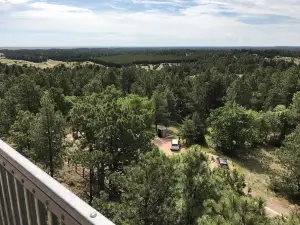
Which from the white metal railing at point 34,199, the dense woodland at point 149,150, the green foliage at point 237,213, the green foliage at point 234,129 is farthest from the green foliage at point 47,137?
the green foliage at point 234,129

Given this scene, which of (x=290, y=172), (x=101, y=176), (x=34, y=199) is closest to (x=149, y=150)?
(x=101, y=176)

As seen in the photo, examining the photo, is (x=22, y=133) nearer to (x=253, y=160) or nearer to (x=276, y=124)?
(x=253, y=160)

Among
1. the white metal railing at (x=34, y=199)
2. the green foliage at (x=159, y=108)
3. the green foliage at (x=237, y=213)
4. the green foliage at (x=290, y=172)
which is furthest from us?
the green foliage at (x=159, y=108)

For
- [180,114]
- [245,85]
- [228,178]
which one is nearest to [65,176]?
[228,178]

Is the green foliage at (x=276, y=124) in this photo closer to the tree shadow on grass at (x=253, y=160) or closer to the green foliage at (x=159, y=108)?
the tree shadow on grass at (x=253, y=160)

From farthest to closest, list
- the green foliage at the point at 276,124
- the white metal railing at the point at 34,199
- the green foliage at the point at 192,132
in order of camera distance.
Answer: the green foliage at the point at 276,124, the green foliage at the point at 192,132, the white metal railing at the point at 34,199

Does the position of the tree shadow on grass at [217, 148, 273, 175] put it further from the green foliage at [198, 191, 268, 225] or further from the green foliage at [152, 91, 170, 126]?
the green foliage at [198, 191, 268, 225]
